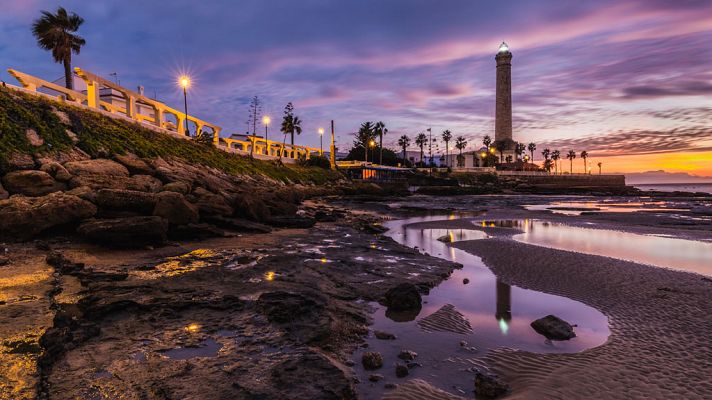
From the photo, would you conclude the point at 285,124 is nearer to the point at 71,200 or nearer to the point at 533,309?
the point at 71,200

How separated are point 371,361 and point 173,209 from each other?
11550mm

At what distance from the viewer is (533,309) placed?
7.86 meters

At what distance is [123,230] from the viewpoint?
1127 centimetres

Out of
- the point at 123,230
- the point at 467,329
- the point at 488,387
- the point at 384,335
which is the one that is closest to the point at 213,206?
the point at 123,230

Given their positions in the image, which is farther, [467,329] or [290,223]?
[290,223]

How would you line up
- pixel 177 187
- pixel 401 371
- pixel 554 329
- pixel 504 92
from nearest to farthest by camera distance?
1. pixel 401 371
2. pixel 554 329
3. pixel 177 187
4. pixel 504 92

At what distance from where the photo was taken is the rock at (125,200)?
43.2 ft

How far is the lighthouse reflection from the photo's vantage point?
22.9ft

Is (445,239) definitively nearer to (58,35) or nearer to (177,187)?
(177,187)

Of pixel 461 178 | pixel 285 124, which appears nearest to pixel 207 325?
pixel 285 124

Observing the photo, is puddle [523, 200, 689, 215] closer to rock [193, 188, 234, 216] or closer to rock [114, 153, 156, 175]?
rock [193, 188, 234, 216]

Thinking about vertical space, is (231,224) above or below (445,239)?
above

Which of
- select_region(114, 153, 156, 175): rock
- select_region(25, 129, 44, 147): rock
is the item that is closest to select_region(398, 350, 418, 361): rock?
select_region(114, 153, 156, 175): rock

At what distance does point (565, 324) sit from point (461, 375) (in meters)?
2.84
